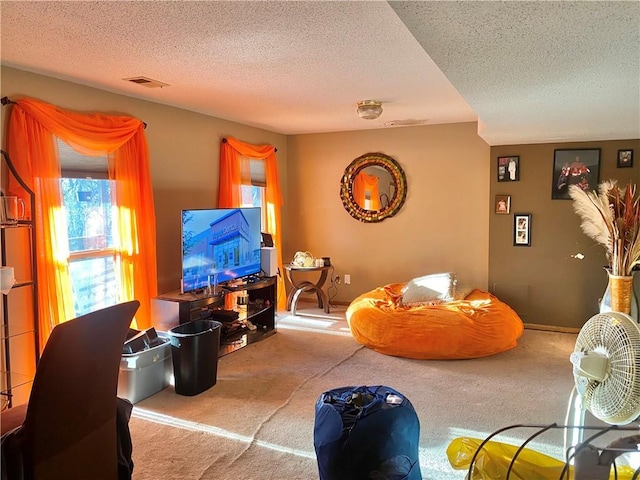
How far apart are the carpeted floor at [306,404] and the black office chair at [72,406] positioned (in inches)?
29.3

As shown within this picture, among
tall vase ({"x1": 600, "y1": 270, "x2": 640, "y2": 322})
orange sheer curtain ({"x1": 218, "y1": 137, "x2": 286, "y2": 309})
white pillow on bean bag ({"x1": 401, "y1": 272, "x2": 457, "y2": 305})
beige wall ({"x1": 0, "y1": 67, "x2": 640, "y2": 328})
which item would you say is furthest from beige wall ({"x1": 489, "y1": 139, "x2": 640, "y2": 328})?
orange sheer curtain ({"x1": 218, "y1": 137, "x2": 286, "y2": 309})

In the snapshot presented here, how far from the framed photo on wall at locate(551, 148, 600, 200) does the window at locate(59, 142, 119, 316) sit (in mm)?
4238

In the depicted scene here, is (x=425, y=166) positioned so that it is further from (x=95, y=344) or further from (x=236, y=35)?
(x=95, y=344)

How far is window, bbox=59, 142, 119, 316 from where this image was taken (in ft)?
11.2

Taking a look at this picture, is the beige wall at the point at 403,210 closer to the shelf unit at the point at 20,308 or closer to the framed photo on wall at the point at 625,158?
the framed photo on wall at the point at 625,158

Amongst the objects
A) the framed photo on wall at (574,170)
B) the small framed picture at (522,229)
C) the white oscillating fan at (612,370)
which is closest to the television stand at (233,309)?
the small framed picture at (522,229)

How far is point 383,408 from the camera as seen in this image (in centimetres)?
222

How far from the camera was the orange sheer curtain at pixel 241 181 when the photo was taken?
4.92 m

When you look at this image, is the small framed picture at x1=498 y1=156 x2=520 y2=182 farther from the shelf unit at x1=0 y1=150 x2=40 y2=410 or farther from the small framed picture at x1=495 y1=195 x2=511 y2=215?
the shelf unit at x1=0 y1=150 x2=40 y2=410

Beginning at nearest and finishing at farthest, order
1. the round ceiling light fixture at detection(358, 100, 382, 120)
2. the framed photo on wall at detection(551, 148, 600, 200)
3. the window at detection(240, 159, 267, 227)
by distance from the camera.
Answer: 1. the round ceiling light fixture at detection(358, 100, 382, 120)
2. the framed photo on wall at detection(551, 148, 600, 200)
3. the window at detection(240, 159, 267, 227)

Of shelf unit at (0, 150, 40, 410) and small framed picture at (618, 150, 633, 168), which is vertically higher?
small framed picture at (618, 150, 633, 168)

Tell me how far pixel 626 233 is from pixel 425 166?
97.0 inches

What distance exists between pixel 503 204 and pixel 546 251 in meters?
0.66

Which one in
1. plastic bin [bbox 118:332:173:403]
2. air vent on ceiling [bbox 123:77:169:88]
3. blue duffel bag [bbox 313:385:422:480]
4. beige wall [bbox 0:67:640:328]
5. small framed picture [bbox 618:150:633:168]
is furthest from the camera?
small framed picture [bbox 618:150:633:168]
